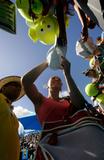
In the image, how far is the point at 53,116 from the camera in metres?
2.52

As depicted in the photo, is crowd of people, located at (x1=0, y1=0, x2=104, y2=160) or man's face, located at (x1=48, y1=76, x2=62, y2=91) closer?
crowd of people, located at (x1=0, y1=0, x2=104, y2=160)

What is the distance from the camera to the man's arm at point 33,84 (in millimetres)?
2666

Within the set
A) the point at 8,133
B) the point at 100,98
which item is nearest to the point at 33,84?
the point at 8,133

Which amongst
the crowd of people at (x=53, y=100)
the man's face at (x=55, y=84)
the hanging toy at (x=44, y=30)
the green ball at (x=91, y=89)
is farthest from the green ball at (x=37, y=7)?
the green ball at (x=91, y=89)

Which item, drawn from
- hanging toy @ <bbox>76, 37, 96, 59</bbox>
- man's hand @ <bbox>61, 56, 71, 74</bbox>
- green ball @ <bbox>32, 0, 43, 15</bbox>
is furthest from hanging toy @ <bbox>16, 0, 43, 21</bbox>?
man's hand @ <bbox>61, 56, 71, 74</bbox>

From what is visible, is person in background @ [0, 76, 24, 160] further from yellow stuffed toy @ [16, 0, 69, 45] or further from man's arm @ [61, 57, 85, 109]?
yellow stuffed toy @ [16, 0, 69, 45]

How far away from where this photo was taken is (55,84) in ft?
9.62

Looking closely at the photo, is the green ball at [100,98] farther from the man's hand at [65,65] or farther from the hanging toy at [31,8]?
the man's hand at [65,65]

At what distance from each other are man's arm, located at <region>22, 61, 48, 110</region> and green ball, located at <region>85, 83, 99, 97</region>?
152 centimetres

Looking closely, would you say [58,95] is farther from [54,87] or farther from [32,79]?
[32,79]

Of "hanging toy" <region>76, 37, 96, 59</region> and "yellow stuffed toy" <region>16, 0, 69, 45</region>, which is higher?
"yellow stuffed toy" <region>16, 0, 69, 45</region>

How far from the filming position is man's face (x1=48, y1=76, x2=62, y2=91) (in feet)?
9.53

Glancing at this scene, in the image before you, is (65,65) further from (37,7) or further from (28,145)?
(28,145)

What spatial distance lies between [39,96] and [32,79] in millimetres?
137
